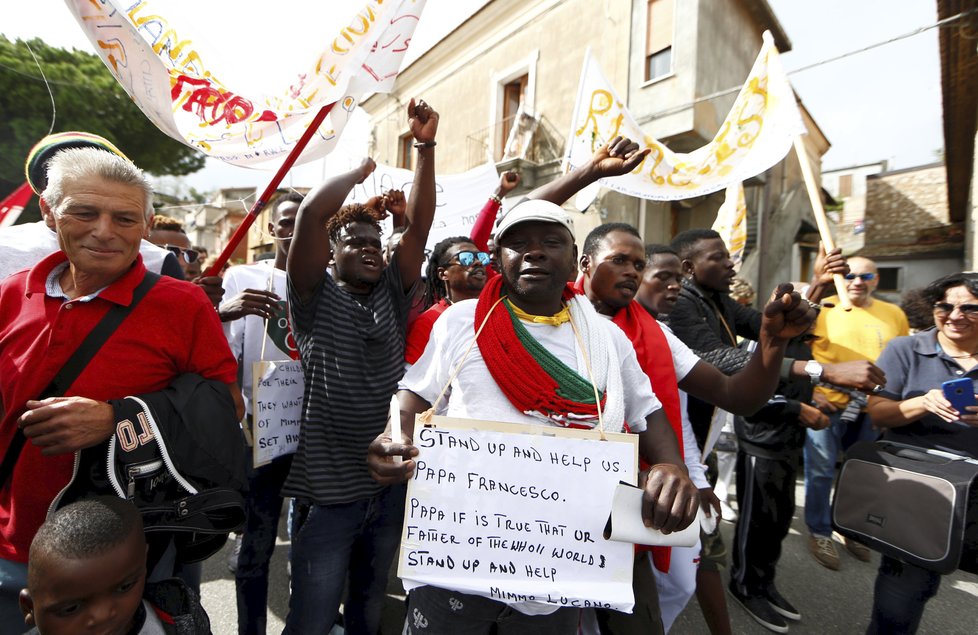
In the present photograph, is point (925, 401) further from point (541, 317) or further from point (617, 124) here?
point (617, 124)

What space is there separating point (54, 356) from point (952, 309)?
3.55m

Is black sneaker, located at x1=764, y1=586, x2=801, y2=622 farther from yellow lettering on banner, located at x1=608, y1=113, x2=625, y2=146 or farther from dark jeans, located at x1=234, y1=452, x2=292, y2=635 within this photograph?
yellow lettering on banner, located at x1=608, y1=113, x2=625, y2=146

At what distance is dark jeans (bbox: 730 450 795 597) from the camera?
289 cm

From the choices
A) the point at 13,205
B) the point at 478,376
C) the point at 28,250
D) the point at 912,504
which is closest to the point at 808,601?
the point at 912,504

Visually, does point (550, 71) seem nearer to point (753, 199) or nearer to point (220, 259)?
point (753, 199)

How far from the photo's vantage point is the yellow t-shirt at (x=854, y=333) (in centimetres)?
394

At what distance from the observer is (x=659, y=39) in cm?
922

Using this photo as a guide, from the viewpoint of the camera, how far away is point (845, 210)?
19.2 metres

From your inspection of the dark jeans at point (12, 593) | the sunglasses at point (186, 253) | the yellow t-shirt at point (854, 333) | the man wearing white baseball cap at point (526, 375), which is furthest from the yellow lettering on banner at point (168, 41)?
the yellow t-shirt at point (854, 333)

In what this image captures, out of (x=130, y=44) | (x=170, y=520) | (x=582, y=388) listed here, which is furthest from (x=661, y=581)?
(x=130, y=44)

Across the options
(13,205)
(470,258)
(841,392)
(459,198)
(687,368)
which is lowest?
Result: (841,392)

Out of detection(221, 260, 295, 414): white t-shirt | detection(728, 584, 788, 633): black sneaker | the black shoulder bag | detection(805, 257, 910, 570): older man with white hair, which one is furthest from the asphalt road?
the black shoulder bag

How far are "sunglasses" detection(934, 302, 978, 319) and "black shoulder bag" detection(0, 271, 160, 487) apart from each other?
11.1 ft

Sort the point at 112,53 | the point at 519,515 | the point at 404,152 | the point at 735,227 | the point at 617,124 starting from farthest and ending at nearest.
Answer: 1. the point at 404,152
2. the point at 735,227
3. the point at 617,124
4. the point at 112,53
5. the point at 519,515
